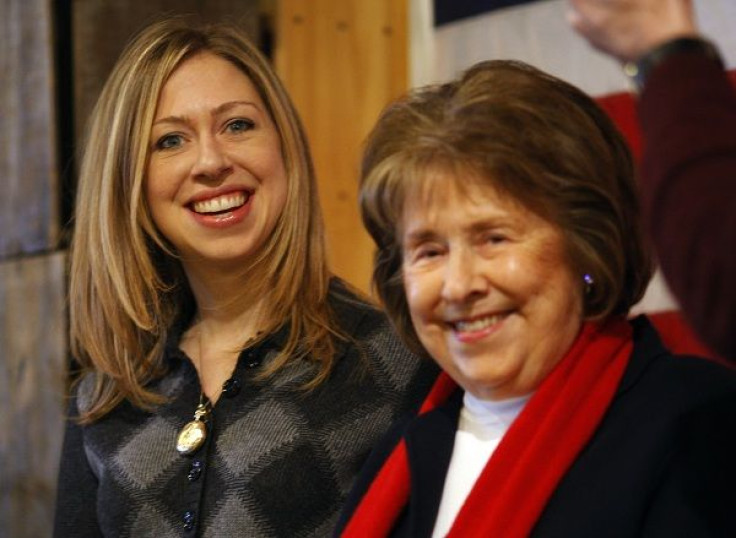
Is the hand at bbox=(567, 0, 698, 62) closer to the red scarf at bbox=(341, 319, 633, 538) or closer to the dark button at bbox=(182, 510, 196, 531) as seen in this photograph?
the red scarf at bbox=(341, 319, 633, 538)

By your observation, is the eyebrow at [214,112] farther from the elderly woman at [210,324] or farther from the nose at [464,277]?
the nose at [464,277]

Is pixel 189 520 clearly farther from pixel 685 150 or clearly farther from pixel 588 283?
pixel 685 150

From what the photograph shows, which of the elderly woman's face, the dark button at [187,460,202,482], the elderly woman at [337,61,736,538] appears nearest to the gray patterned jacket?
the dark button at [187,460,202,482]

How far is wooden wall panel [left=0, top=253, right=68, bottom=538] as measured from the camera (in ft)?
11.2

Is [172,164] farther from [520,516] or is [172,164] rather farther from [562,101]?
[520,516]

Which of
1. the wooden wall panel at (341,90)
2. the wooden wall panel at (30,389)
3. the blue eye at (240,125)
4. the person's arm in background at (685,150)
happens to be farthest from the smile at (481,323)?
the wooden wall panel at (30,389)

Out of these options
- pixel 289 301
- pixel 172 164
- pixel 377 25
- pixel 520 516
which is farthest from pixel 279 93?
pixel 520 516

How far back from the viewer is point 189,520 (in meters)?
2.08

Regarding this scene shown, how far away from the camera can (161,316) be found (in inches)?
93.0

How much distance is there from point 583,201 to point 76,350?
1355 millimetres

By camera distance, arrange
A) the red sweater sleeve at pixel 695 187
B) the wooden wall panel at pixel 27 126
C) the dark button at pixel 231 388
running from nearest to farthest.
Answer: the red sweater sleeve at pixel 695 187
the dark button at pixel 231 388
the wooden wall panel at pixel 27 126

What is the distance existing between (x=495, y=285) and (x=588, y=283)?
0.40 ft

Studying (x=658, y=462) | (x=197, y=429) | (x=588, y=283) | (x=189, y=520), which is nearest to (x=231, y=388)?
(x=197, y=429)

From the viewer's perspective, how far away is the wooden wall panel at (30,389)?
3.40m
